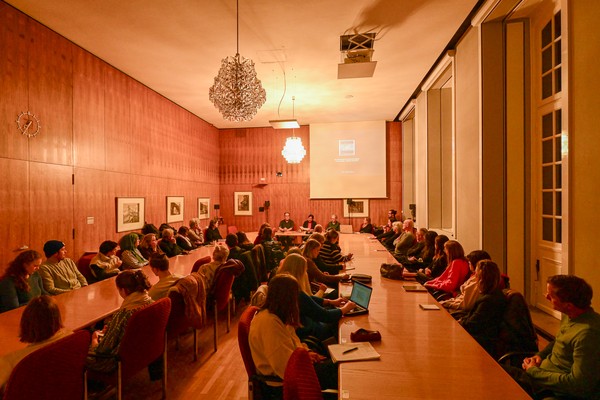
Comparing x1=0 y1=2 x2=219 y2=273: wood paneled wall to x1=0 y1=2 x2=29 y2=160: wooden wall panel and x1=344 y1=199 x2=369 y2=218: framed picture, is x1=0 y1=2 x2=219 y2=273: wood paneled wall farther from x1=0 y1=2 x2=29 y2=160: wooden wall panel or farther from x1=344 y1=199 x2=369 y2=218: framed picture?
x1=344 y1=199 x2=369 y2=218: framed picture

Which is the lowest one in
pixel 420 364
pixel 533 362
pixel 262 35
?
pixel 533 362

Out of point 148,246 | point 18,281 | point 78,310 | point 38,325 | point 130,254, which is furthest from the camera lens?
point 148,246

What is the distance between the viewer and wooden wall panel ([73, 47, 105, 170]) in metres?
6.51

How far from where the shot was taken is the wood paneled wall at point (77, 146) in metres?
5.18

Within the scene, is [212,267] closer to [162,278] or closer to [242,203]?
[162,278]

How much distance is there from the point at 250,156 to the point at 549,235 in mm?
11121

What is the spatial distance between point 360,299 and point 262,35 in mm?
4895

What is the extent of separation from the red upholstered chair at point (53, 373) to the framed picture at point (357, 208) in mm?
11609

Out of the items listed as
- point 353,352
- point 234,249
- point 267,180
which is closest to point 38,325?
point 353,352

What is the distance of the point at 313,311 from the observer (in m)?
3.08

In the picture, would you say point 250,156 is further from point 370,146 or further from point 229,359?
point 229,359

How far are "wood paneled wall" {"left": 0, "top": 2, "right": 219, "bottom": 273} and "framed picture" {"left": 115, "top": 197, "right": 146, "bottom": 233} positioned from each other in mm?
160

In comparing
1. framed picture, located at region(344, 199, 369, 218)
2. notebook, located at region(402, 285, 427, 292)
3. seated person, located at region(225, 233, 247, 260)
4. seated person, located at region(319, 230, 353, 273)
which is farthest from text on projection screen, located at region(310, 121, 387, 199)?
notebook, located at region(402, 285, 427, 292)

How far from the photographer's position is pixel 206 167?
42.9 ft
